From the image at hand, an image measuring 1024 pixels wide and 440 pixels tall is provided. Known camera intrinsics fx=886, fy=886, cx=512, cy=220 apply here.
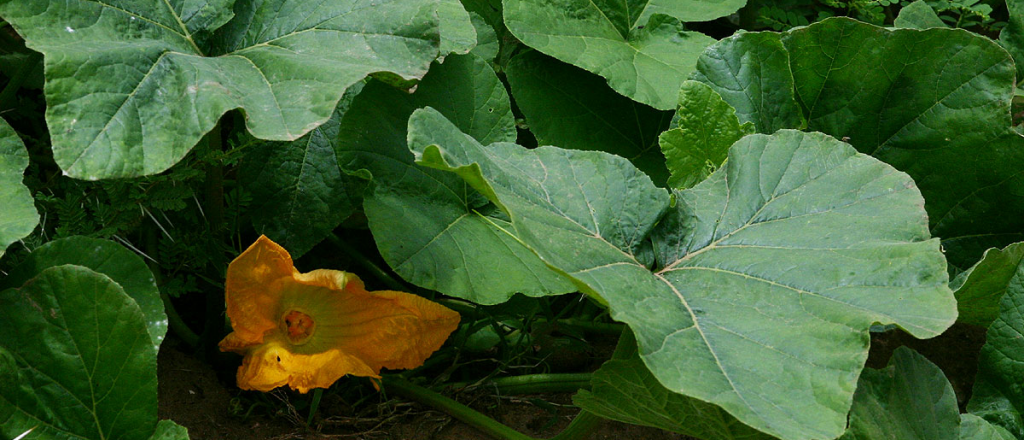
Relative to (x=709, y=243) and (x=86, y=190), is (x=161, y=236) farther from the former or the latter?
(x=709, y=243)

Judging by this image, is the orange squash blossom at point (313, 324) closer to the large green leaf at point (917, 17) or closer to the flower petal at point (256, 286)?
the flower petal at point (256, 286)

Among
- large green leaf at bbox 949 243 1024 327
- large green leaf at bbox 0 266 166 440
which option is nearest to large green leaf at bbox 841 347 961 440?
large green leaf at bbox 949 243 1024 327

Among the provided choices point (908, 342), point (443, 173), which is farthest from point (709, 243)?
point (908, 342)

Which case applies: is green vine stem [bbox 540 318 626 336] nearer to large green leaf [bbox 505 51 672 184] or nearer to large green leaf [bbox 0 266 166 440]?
large green leaf [bbox 505 51 672 184]

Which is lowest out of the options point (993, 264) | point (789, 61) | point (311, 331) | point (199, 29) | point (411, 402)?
point (411, 402)

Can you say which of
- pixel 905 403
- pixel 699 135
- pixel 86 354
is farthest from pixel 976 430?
pixel 86 354

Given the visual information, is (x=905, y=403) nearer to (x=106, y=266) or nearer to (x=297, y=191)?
(x=297, y=191)
